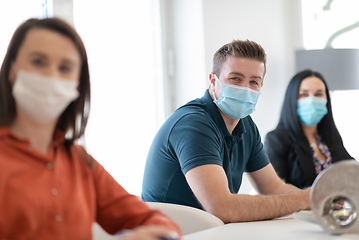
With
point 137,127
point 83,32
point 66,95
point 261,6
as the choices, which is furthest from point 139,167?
point 66,95

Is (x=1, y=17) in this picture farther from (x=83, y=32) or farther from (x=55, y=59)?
(x=55, y=59)

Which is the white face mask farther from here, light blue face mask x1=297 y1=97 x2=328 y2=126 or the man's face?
light blue face mask x1=297 y1=97 x2=328 y2=126

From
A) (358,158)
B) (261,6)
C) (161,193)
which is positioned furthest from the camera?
(358,158)

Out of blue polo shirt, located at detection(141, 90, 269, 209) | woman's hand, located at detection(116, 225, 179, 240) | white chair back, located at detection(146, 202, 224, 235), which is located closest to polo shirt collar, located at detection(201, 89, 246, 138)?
blue polo shirt, located at detection(141, 90, 269, 209)

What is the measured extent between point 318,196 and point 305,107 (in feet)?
5.36

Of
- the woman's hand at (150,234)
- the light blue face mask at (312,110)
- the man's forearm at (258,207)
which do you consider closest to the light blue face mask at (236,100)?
the man's forearm at (258,207)

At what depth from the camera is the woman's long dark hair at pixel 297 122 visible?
8.03 ft

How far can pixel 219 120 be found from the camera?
1670 mm

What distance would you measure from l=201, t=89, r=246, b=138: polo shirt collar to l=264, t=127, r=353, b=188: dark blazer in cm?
69

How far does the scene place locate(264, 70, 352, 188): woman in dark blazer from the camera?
2.35 meters

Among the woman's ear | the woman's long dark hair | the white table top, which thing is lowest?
the white table top

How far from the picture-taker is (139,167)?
8.63 feet

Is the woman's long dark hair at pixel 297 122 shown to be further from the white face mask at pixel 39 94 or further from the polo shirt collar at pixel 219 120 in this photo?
the white face mask at pixel 39 94

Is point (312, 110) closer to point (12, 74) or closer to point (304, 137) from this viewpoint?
point (304, 137)
